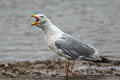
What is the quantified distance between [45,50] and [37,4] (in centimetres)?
725

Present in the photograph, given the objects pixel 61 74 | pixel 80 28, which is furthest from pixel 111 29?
pixel 61 74

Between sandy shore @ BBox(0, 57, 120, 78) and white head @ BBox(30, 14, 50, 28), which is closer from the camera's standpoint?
white head @ BBox(30, 14, 50, 28)

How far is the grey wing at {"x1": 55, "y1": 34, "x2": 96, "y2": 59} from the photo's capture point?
25.7ft

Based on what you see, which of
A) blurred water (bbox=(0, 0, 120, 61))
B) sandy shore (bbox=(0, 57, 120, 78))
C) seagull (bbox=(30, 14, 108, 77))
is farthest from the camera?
blurred water (bbox=(0, 0, 120, 61))

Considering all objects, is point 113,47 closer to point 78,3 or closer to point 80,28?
point 80,28

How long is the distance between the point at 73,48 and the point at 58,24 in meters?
7.62

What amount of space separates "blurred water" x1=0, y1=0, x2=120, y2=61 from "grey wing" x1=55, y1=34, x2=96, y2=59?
119 inches

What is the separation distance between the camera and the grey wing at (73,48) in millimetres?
7820

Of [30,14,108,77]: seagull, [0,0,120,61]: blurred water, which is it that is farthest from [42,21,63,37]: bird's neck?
[0,0,120,61]: blurred water

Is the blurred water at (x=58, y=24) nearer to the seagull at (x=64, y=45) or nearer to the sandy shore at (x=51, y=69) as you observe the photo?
the sandy shore at (x=51, y=69)

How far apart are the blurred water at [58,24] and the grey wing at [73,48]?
3015 mm

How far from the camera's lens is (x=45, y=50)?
11.9 meters

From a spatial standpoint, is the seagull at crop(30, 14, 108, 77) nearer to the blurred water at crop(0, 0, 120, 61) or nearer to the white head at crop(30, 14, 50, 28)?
the white head at crop(30, 14, 50, 28)

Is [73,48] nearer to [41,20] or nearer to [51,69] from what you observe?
[41,20]
